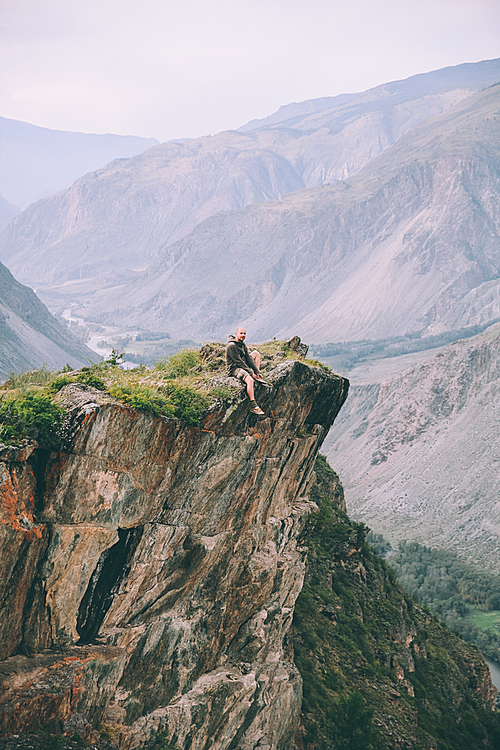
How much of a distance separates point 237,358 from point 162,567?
236 inches

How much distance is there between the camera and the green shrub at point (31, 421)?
44.2 ft

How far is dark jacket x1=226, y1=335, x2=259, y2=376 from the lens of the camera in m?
17.6

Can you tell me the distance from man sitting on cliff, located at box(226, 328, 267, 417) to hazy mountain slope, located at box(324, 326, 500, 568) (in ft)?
223

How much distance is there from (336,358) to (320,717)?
143284 mm

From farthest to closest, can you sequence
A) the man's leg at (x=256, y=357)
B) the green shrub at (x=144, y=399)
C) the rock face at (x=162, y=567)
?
the man's leg at (x=256, y=357) → the green shrub at (x=144, y=399) → the rock face at (x=162, y=567)

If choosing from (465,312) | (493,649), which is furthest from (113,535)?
(465,312)

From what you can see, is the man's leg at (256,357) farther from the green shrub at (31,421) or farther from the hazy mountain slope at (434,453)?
the hazy mountain slope at (434,453)

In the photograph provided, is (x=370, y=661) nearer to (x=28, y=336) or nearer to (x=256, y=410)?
(x=256, y=410)

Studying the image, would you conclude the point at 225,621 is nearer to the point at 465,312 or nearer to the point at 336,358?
the point at 336,358

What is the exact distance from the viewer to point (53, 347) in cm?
10775

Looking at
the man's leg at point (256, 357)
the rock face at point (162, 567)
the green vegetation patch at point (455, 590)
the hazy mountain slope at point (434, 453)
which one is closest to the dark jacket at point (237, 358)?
the man's leg at point (256, 357)

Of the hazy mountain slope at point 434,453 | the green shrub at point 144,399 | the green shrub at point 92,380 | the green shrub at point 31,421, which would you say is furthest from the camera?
the hazy mountain slope at point 434,453

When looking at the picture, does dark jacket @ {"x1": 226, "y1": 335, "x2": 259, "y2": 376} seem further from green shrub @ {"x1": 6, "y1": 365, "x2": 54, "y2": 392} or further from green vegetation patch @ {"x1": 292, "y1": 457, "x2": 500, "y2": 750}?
green vegetation patch @ {"x1": 292, "y1": 457, "x2": 500, "y2": 750}

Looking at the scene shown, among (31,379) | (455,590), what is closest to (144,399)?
(31,379)
